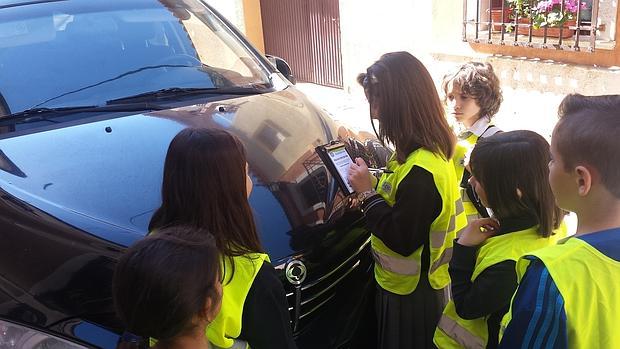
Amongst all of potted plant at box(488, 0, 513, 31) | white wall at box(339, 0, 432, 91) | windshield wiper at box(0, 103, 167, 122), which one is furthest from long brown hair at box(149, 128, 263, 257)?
white wall at box(339, 0, 432, 91)

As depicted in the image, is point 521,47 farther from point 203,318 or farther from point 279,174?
point 203,318

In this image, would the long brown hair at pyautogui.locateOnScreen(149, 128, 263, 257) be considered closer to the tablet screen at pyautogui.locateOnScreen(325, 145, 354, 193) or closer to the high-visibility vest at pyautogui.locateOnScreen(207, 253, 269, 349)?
the high-visibility vest at pyautogui.locateOnScreen(207, 253, 269, 349)

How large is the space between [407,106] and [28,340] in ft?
4.95

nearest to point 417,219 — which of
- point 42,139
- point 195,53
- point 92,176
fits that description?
point 92,176

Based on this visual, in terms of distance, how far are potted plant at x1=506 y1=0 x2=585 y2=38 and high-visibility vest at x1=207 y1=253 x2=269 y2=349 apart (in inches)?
208

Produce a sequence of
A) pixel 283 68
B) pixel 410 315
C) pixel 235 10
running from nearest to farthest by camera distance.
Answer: pixel 410 315 < pixel 283 68 < pixel 235 10

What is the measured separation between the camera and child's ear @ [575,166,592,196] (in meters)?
1.40

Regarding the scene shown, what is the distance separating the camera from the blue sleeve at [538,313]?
4.34 feet

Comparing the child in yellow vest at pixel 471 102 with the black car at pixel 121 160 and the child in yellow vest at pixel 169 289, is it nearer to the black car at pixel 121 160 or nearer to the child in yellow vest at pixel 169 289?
the black car at pixel 121 160

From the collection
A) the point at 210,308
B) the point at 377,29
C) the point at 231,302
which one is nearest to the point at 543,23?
the point at 377,29

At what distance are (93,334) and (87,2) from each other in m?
2.11

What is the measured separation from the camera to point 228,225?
1663mm

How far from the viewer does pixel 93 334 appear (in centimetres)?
180

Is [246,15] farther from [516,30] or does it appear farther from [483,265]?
[483,265]
